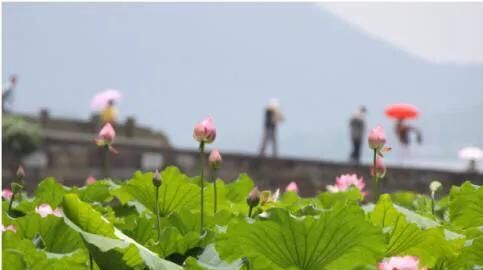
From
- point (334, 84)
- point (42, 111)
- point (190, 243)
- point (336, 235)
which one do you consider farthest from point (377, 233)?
point (334, 84)

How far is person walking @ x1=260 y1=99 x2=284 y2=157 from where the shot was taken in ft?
47.8

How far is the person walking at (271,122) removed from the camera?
47.8 ft

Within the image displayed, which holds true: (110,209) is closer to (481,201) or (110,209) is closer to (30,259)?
(30,259)

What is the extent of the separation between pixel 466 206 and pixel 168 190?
38cm

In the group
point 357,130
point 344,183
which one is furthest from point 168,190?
point 357,130

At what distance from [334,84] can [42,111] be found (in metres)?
164

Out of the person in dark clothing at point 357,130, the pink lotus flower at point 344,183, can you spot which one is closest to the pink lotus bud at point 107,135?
the pink lotus flower at point 344,183

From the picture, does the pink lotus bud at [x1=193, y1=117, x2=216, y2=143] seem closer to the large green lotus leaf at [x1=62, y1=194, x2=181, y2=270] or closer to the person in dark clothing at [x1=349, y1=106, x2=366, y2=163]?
the large green lotus leaf at [x1=62, y1=194, x2=181, y2=270]

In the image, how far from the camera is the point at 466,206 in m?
1.07

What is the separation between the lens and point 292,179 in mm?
13297

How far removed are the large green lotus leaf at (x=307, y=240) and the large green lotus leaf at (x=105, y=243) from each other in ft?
0.24

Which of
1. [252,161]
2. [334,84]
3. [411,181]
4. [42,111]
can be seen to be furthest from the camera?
[334,84]

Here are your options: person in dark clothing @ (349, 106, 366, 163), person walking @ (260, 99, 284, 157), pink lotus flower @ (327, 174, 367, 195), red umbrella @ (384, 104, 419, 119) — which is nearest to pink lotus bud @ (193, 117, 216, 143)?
pink lotus flower @ (327, 174, 367, 195)

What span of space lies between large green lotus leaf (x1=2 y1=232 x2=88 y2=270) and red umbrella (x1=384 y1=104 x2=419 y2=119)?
491 inches
